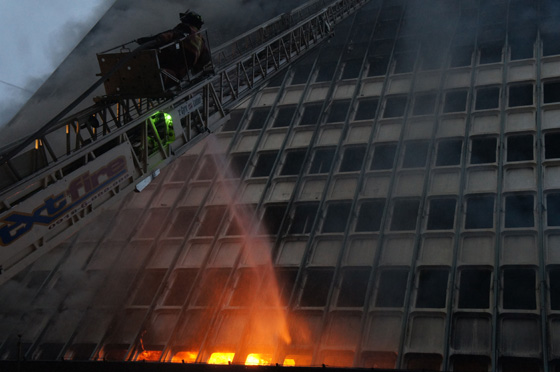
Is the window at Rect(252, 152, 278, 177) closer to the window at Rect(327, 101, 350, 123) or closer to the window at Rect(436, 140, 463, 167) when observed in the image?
the window at Rect(327, 101, 350, 123)

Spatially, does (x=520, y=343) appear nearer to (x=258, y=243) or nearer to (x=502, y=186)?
(x=502, y=186)

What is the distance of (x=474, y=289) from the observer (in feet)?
39.8

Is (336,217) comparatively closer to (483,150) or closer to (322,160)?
(322,160)

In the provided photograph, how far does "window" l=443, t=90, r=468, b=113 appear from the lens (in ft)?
52.3

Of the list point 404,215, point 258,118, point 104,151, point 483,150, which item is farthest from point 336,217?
point 104,151

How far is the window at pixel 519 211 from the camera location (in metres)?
12.8

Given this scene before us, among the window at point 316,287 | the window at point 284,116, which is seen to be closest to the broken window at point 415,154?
the window at point 316,287

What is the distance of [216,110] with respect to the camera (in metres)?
12.3

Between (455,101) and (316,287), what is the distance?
648cm

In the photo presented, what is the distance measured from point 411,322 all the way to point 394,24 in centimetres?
1088

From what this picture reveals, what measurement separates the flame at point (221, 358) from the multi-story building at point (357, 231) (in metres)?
0.04

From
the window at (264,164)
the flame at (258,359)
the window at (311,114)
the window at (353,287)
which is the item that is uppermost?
the window at (311,114)

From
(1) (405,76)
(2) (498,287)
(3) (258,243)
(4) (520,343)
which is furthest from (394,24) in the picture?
(4) (520,343)

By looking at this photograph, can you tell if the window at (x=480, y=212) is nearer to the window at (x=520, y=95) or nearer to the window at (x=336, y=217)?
the window at (x=336, y=217)
